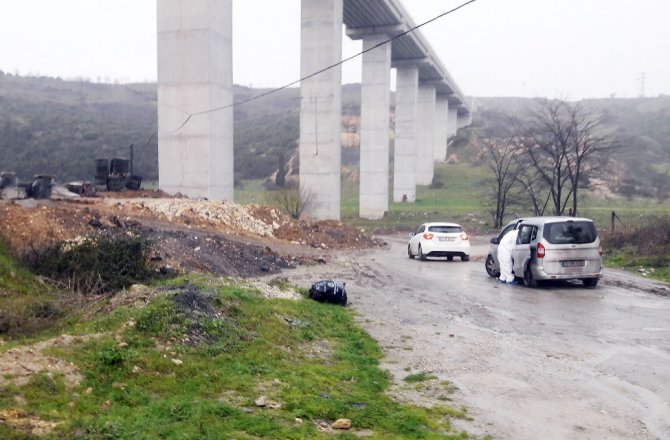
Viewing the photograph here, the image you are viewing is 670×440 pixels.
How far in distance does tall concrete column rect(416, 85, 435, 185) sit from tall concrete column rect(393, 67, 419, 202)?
11275 mm

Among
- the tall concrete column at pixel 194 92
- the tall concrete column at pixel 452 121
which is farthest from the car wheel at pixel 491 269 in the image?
the tall concrete column at pixel 452 121

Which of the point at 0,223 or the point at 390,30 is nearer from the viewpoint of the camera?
the point at 0,223

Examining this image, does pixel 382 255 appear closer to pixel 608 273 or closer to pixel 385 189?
pixel 608 273

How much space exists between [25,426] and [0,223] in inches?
441

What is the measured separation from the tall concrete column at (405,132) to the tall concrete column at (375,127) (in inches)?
406

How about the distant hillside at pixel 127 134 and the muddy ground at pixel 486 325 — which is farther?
the distant hillside at pixel 127 134

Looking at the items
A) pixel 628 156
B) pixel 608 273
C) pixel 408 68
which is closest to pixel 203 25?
pixel 608 273

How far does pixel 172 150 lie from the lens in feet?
95.8

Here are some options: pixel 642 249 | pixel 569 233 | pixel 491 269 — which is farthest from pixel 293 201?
pixel 569 233

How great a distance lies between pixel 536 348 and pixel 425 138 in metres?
66.0

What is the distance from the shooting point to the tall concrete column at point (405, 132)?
6025 centimetres

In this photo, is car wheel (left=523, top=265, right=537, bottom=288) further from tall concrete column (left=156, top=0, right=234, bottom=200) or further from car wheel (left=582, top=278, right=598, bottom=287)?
tall concrete column (left=156, top=0, right=234, bottom=200)

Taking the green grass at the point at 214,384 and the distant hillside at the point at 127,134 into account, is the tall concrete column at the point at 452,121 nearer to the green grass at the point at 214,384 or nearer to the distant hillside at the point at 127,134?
the distant hillside at the point at 127,134

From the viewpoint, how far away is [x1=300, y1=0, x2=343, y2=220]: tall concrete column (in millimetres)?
37906
